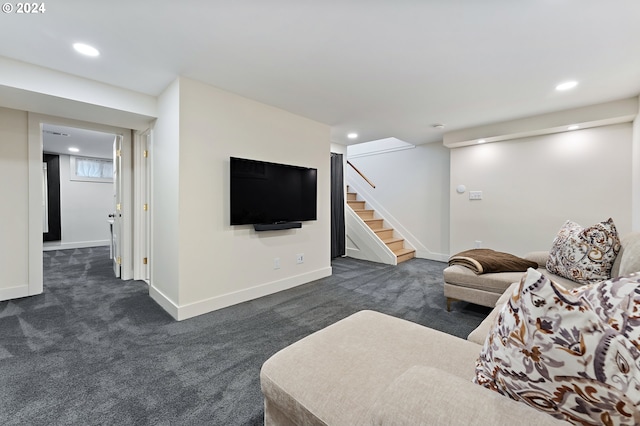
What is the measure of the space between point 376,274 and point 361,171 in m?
2.85

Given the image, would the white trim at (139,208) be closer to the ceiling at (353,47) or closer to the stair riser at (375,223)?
the ceiling at (353,47)

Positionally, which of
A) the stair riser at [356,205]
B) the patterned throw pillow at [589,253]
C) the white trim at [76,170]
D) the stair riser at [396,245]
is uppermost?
the white trim at [76,170]

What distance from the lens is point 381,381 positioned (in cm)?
101

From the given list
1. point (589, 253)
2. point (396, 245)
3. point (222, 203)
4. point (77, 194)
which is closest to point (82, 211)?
point (77, 194)

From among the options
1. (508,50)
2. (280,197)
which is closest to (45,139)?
(280,197)

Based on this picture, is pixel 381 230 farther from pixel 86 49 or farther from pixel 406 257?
pixel 86 49

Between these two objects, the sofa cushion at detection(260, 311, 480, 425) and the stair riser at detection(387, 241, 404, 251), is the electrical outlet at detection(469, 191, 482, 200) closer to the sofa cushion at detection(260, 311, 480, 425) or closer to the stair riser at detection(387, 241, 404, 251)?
the stair riser at detection(387, 241, 404, 251)

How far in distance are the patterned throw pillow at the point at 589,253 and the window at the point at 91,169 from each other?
898 centimetres

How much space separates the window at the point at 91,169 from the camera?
6.61 m

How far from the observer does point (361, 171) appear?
21.1 ft

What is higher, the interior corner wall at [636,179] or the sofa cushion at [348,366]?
the interior corner wall at [636,179]

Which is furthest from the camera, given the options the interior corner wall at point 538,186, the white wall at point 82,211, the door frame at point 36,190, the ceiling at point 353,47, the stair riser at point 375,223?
the white wall at point 82,211

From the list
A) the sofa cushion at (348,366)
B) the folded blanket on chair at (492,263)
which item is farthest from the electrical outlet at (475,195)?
the sofa cushion at (348,366)

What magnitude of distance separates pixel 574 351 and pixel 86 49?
10.6 feet
